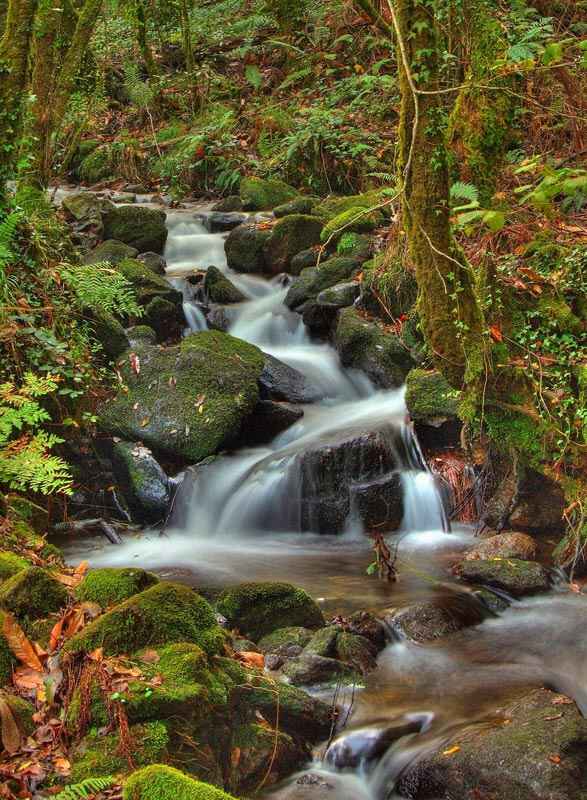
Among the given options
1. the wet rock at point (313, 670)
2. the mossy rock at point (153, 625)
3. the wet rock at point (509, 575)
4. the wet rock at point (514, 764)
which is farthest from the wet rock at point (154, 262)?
the wet rock at point (514, 764)

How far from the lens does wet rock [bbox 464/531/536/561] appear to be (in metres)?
6.59

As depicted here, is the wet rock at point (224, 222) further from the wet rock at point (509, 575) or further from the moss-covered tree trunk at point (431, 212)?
the wet rock at point (509, 575)

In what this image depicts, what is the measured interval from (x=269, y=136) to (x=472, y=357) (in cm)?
1170

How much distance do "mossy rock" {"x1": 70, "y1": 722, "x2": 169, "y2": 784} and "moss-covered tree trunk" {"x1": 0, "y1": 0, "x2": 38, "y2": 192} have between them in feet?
15.7

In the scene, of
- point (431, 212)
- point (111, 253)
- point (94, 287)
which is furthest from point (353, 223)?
point (431, 212)

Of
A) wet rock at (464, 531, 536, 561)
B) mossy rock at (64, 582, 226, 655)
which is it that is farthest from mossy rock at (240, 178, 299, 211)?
mossy rock at (64, 582, 226, 655)

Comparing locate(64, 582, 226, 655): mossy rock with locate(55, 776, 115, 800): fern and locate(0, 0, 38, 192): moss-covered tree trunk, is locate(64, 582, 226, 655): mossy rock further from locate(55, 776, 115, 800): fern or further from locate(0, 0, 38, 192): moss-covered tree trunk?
locate(0, 0, 38, 192): moss-covered tree trunk

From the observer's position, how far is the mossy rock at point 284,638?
16.9 ft

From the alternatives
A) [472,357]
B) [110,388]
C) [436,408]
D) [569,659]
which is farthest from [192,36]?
[569,659]

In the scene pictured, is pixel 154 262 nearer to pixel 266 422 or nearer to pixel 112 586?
pixel 266 422

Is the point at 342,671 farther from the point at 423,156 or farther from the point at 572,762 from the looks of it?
the point at 423,156

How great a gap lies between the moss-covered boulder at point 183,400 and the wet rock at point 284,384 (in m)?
0.43

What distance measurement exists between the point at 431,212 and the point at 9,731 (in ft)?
12.8

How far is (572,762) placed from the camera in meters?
3.88
